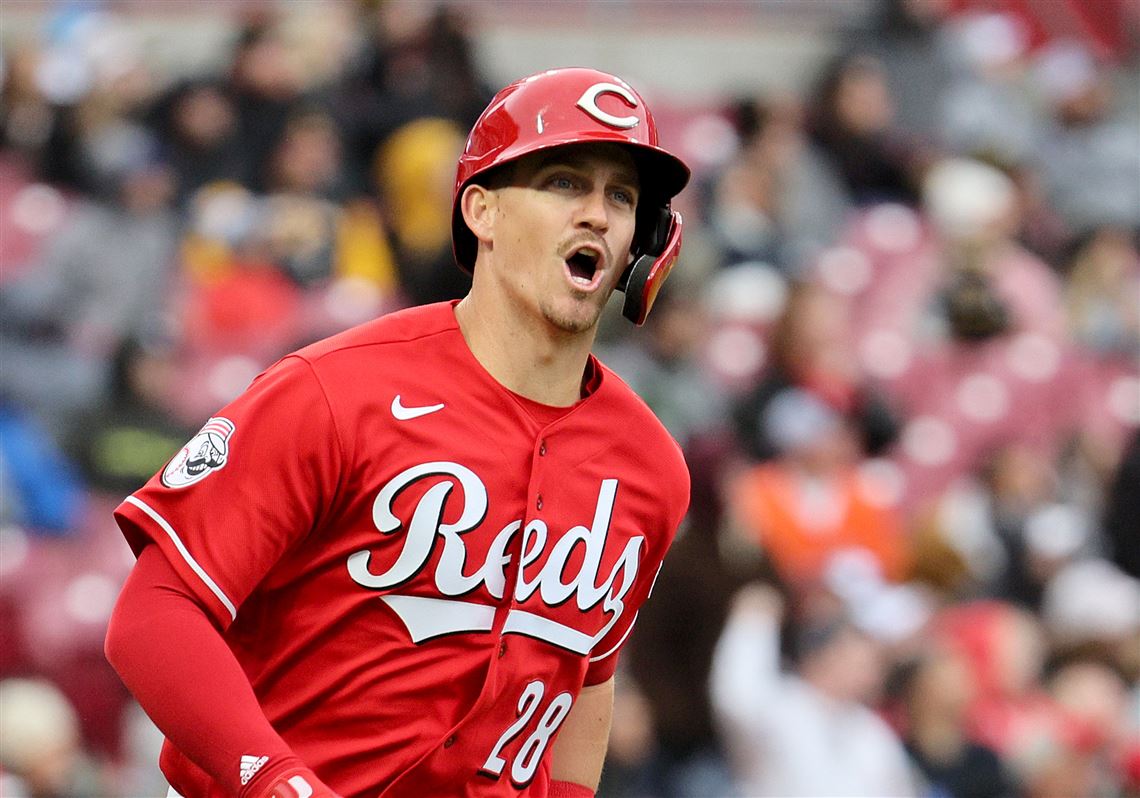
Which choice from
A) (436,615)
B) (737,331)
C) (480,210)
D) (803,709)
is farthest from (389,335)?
(737,331)

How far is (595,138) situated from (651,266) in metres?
0.27

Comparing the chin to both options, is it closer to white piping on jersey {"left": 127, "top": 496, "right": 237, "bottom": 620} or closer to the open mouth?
the open mouth

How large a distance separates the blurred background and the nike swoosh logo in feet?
10.7

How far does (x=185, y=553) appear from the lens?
121 inches

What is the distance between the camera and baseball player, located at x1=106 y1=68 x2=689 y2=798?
3.09m

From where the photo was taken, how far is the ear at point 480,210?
341 centimetres

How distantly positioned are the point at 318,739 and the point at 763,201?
7491mm

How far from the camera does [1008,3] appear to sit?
13.0m

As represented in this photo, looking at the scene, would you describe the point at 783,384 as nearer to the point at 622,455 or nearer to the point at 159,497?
the point at 622,455

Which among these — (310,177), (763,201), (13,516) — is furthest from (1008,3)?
(13,516)

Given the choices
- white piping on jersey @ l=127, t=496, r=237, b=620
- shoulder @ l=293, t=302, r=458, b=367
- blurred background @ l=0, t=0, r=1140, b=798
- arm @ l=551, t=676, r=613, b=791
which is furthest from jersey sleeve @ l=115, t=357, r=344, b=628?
blurred background @ l=0, t=0, r=1140, b=798

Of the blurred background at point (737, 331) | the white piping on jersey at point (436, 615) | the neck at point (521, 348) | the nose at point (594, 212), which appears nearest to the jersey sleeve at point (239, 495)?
the white piping on jersey at point (436, 615)

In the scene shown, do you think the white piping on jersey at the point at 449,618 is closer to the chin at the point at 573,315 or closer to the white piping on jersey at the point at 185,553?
the white piping on jersey at the point at 185,553

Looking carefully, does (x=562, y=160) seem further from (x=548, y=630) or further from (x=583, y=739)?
(x=583, y=739)
